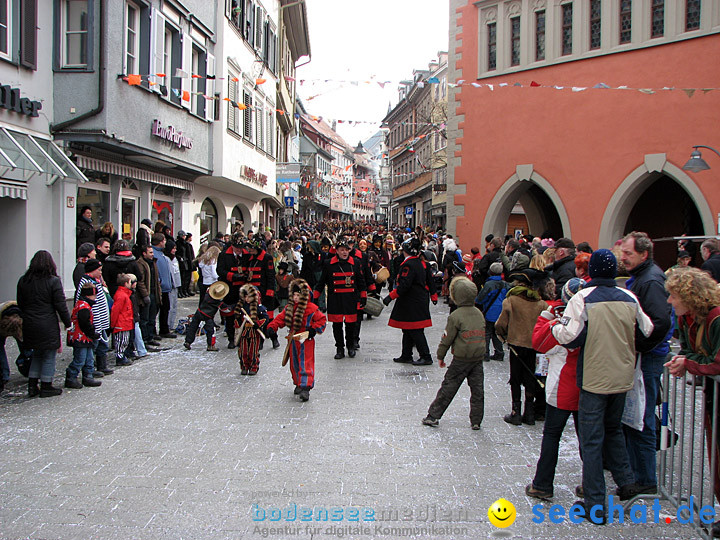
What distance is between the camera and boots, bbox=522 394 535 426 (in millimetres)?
6387

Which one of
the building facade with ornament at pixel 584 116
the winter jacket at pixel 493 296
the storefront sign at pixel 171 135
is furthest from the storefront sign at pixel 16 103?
the building facade with ornament at pixel 584 116

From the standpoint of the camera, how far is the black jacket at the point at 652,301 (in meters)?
4.27

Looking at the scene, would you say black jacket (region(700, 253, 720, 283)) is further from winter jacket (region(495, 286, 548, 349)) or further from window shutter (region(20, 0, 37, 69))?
window shutter (region(20, 0, 37, 69))

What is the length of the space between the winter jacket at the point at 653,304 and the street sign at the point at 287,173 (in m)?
24.1

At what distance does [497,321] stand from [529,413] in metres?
1.01

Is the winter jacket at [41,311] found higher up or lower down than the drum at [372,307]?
higher up

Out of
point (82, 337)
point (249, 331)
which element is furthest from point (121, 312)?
point (249, 331)

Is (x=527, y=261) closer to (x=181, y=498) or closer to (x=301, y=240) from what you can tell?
(x=181, y=498)

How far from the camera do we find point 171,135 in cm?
1518

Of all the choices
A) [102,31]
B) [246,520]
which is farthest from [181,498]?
[102,31]

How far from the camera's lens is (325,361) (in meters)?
9.41

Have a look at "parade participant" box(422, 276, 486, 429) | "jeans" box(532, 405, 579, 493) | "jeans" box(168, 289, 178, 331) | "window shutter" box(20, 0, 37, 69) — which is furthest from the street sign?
"jeans" box(532, 405, 579, 493)

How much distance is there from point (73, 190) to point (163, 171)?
14.7 ft

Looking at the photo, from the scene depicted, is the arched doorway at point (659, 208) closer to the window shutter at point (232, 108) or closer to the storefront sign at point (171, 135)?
the storefront sign at point (171, 135)
